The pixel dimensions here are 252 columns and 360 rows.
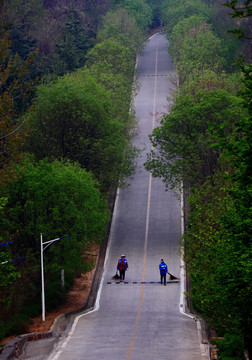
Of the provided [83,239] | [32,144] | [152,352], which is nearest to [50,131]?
[32,144]

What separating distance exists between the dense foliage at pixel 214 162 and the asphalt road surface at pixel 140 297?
1.73 meters

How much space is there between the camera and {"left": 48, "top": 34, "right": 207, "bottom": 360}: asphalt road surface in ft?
86.4

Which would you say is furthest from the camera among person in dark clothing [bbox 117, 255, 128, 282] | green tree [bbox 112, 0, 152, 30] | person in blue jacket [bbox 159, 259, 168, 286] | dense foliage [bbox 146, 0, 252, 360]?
green tree [bbox 112, 0, 152, 30]

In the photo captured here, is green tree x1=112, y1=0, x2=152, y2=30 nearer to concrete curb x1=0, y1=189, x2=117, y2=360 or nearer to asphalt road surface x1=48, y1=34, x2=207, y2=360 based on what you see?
asphalt road surface x1=48, y1=34, x2=207, y2=360

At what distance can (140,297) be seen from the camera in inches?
1444

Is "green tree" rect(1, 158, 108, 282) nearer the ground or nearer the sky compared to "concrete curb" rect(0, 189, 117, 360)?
nearer the sky

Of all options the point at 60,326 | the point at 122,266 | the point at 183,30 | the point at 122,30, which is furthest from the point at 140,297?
the point at 122,30

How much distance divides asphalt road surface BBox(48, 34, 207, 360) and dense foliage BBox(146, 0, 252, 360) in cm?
173

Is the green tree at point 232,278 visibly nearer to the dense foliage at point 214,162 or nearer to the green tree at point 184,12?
the dense foliage at point 214,162

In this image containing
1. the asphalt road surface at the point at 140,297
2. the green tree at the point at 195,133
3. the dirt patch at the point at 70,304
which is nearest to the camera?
the asphalt road surface at the point at 140,297

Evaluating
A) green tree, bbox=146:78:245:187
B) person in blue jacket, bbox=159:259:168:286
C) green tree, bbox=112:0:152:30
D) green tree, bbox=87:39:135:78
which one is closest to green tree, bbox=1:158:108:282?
person in blue jacket, bbox=159:259:168:286

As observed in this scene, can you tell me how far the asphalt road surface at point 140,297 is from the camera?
2634 cm

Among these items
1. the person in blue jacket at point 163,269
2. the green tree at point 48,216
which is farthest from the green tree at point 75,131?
the person in blue jacket at point 163,269

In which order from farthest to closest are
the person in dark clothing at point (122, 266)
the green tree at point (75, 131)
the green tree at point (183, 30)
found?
the green tree at point (183, 30) < the green tree at point (75, 131) < the person in dark clothing at point (122, 266)
